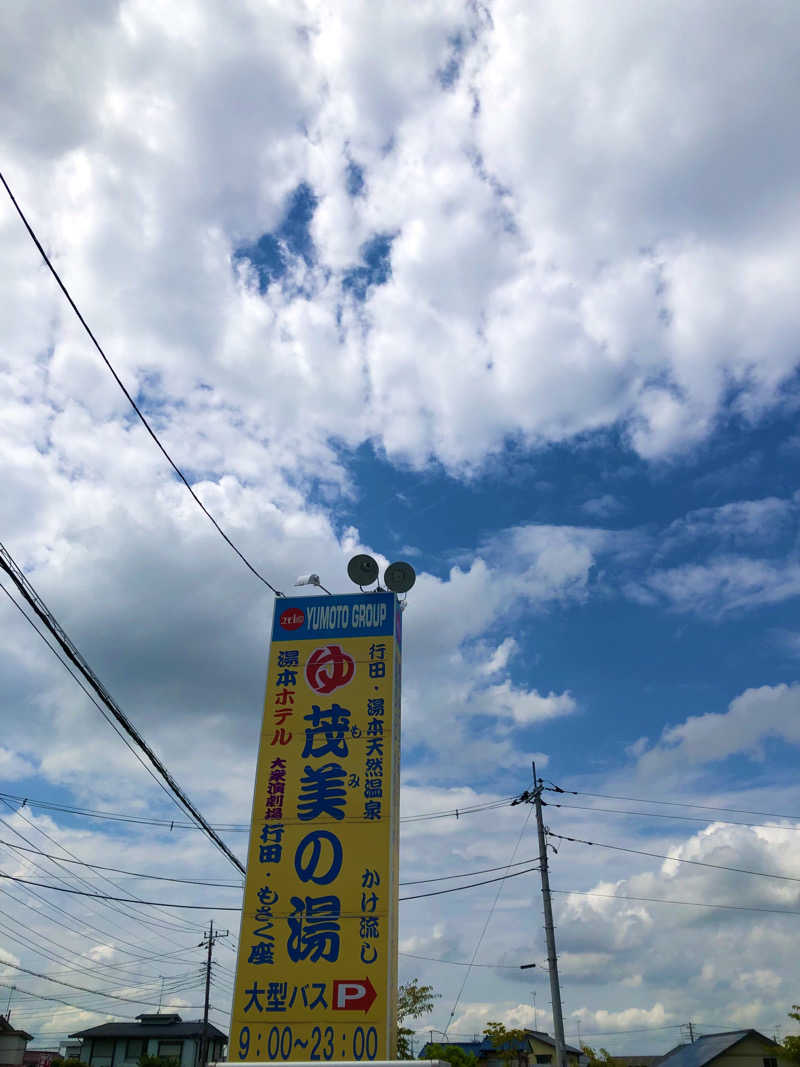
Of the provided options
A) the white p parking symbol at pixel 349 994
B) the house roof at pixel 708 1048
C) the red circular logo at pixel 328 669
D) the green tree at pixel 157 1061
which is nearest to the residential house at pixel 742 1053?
the house roof at pixel 708 1048

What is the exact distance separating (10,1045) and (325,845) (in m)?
56.1

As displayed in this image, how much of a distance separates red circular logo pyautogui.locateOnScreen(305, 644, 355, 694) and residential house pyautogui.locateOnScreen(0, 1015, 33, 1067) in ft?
183

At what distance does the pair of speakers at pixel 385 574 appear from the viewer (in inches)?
722

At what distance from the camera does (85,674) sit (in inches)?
534

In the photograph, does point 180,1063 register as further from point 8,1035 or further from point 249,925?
point 249,925

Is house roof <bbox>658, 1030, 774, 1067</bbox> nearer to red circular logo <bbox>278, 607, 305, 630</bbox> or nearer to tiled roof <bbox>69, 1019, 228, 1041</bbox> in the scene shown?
tiled roof <bbox>69, 1019, 228, 1041</bbox>

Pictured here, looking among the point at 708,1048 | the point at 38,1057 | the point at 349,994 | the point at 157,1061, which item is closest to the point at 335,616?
the point at 349,994

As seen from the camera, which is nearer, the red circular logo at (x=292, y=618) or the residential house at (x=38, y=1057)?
the red circular logo at (x=292, y=618)

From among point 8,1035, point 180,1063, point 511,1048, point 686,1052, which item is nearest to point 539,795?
point 511,1048

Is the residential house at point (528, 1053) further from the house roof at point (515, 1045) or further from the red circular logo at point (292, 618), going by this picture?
the red circular logo at point (292, 618)

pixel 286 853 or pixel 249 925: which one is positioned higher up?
pixel 286 853

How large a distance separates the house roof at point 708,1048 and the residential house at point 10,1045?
45.3 m

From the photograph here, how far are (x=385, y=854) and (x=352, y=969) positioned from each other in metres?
2.04

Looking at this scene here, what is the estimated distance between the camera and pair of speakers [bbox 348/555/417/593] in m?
18.3
